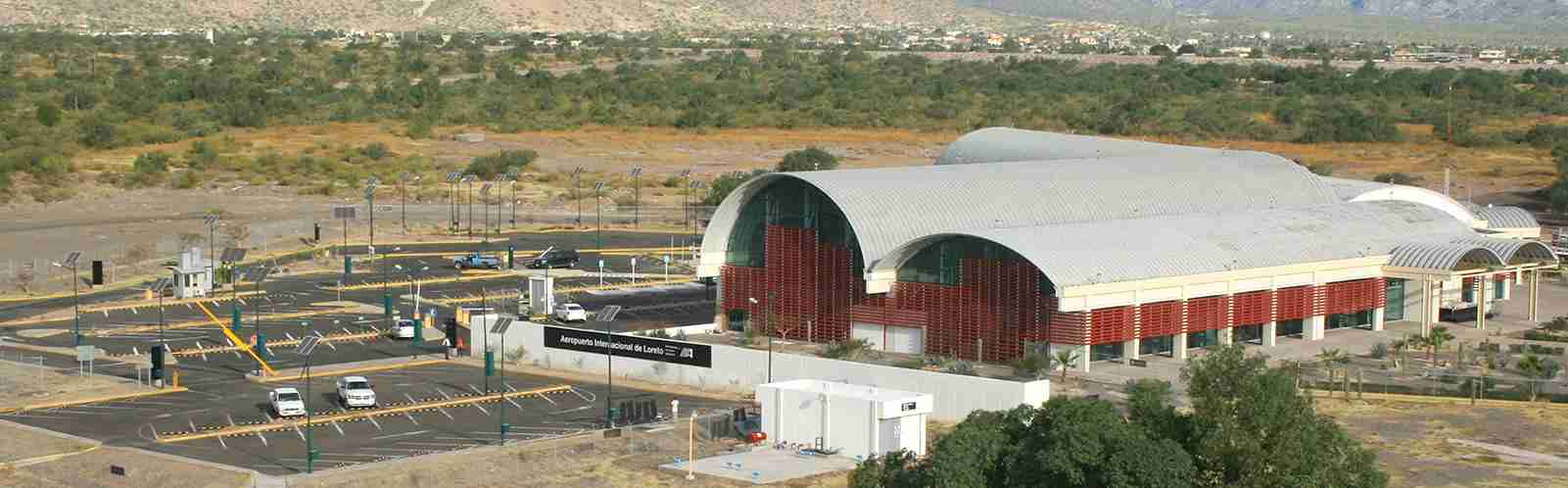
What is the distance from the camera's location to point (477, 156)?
16412 centimetres

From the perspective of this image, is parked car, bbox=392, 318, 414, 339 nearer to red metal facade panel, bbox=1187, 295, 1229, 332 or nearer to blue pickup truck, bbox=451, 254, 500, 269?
blue pickup truck, bbox=451, 254, 500, 269

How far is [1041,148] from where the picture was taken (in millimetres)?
112188

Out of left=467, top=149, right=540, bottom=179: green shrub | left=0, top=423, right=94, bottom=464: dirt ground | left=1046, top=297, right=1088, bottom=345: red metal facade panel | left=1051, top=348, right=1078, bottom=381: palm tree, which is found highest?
A: left=467, top=149, right=540, bottom=179: green shrub

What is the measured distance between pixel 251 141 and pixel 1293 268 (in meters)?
108

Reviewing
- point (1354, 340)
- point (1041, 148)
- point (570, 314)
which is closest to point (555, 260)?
point (570, 314)

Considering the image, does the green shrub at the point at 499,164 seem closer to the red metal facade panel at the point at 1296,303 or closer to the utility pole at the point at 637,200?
the utility pole at the point at 637,200

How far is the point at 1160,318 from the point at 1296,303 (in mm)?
8838

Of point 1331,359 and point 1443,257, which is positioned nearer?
point 1331,359

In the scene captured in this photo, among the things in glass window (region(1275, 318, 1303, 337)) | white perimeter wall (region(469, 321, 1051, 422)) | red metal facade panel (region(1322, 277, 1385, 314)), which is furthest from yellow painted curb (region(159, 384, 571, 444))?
red metal facade panel (region(1322, 277, 1385, 314))

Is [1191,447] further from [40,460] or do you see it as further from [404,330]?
[404,330]

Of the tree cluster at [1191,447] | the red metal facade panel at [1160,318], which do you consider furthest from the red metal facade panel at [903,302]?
the tree cluster at [1191,447]

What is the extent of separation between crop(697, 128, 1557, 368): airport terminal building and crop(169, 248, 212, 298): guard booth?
87.1 ft

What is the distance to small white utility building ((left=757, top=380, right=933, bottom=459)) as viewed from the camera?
204 ft

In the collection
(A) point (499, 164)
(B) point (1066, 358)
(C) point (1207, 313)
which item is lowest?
(B) point (1066, 358)
